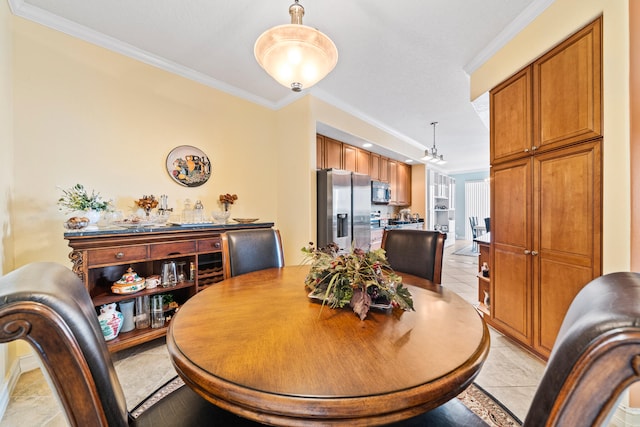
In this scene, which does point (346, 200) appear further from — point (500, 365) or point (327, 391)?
point (327, 391)

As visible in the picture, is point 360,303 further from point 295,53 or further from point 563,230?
point 563,230

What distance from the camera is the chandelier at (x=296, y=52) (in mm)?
1206

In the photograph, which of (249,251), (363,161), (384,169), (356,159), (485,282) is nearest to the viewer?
(249,251)

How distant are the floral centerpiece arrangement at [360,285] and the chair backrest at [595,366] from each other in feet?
1.65

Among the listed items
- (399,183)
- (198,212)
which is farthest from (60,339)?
(399,183)

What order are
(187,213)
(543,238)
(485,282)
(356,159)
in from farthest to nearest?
(356,159) → (485,282) → (187,213) → (543,238)

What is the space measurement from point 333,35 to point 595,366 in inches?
96.4

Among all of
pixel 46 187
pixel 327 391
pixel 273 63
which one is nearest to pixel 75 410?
pixel 327 391

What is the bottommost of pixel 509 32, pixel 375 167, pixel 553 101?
pixel 553 101

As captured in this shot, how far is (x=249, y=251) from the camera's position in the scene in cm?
174

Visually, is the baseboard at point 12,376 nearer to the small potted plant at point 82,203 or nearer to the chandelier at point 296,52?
the small potted plant at point 82,203

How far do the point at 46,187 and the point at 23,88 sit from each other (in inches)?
28.4

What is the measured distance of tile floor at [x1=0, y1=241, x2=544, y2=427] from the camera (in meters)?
1.44

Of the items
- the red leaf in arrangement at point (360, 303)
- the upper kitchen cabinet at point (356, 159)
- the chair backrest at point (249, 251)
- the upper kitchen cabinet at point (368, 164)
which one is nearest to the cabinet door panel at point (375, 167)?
the upper kitchen cabinet at point (368, 164)
